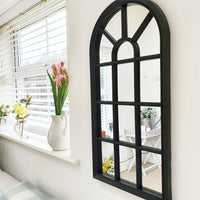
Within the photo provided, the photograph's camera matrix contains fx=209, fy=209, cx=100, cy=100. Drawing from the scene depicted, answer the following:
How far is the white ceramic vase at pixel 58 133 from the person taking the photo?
1410 millimetres

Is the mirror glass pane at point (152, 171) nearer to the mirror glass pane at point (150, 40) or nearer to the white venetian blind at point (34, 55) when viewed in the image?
the mirror glass pane at point (150, 40)

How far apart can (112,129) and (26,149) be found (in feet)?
3.28

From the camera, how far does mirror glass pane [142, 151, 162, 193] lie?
0.96m

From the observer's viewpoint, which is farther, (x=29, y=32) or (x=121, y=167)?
(x=29, y=32)

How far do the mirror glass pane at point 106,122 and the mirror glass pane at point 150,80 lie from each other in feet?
0.76

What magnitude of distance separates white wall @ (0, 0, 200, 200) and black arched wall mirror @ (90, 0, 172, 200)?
4cm

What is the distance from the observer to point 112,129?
1.12 m

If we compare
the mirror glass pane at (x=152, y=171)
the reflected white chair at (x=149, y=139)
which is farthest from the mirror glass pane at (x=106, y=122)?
the mirror glass pane at (x=152, y=171)

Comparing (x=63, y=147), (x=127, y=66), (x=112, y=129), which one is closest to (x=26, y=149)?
(x=63, y=147)

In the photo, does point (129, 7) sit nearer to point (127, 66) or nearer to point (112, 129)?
point (127, 66)

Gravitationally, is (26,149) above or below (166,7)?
below

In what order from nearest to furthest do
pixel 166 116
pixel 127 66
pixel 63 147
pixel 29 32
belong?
pixel 166 116
pixel 127 66
pixel 63 147
pixel 29 32

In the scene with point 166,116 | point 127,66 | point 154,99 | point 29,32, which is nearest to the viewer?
point 166,116

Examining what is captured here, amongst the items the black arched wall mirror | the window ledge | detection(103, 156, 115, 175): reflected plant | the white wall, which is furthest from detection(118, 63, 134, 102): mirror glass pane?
the window ledge
